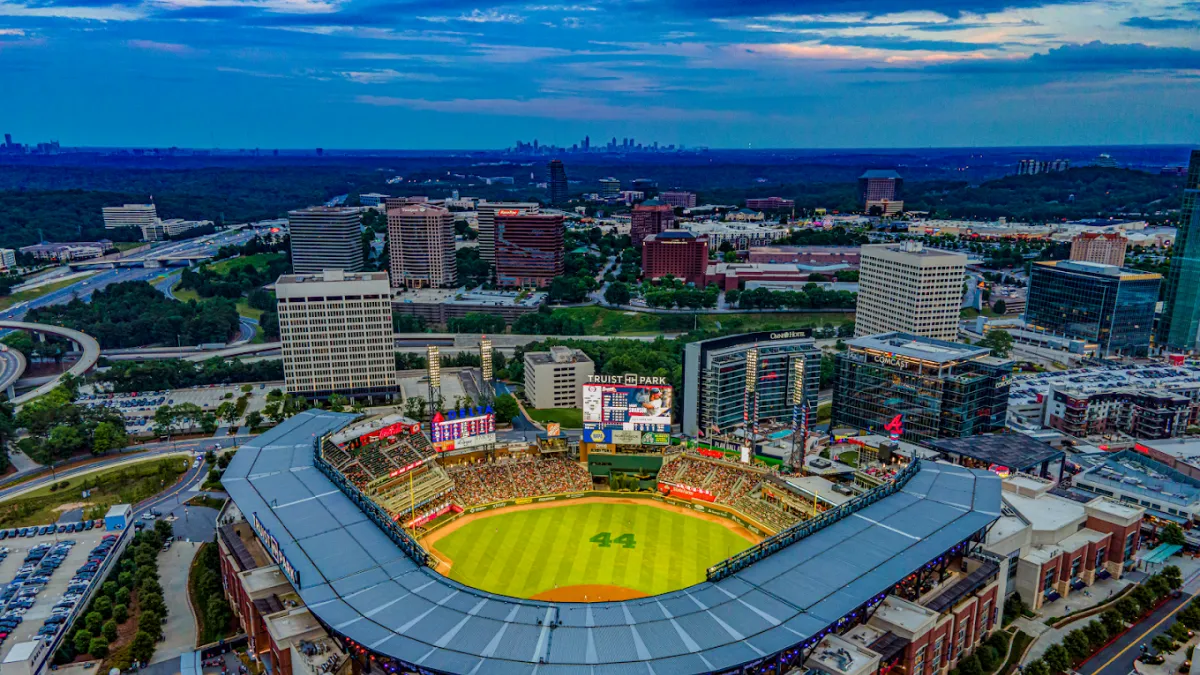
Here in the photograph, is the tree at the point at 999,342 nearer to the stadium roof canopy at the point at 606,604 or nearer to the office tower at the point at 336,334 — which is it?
the stadium roof canopy at the point at 606,604

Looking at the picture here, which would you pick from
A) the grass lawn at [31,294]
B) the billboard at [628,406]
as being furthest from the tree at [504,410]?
the grass lawn at [31,294]

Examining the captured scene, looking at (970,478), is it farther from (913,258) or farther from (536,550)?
(913,258)

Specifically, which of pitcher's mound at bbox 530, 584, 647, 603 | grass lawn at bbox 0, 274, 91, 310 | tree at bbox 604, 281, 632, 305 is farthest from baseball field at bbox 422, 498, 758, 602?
grass lawn at bbox 0, 274, 91, 310

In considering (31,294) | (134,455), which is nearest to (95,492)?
(134,455)

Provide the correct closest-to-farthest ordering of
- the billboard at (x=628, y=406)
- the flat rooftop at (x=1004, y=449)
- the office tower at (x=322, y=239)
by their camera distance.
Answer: the flat rooftop at (x=1004, y=449)
the billboard at (x=628, y=406)
the office tower at (x=322, y=239)

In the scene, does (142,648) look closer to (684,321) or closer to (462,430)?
(462,430)
